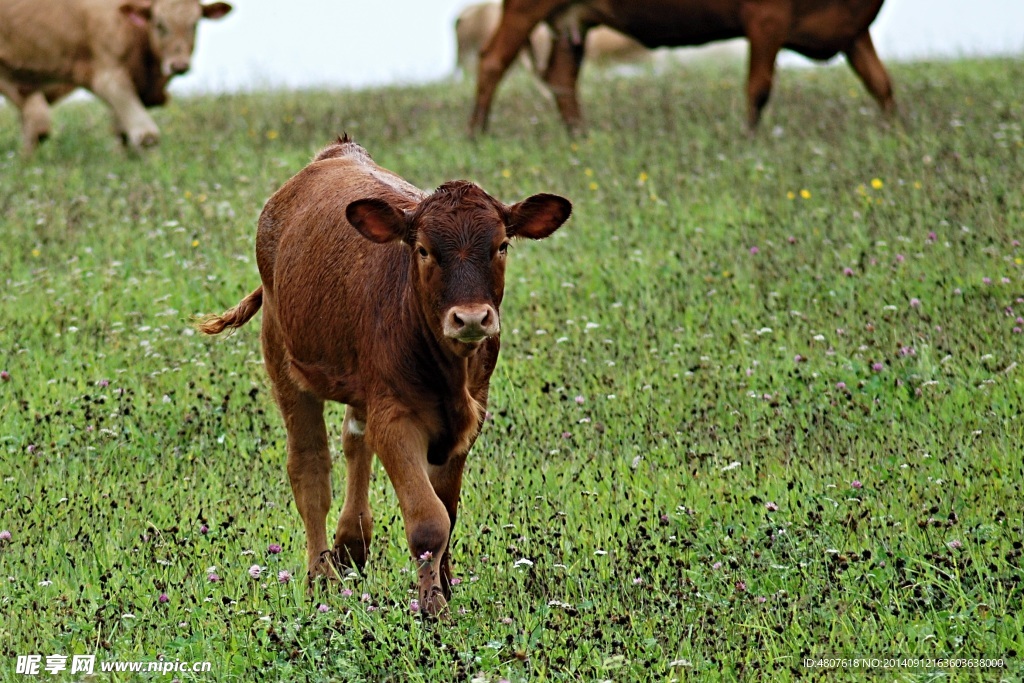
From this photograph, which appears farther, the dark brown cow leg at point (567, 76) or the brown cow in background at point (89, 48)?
the dark brown cow leg at point (567, 76)

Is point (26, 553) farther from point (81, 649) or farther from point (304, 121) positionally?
point (304, 121)

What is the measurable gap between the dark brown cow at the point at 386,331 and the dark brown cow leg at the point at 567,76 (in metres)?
8.14

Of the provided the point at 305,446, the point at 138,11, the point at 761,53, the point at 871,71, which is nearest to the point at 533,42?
the point at 761,53

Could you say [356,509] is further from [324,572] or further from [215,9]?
[215,9]

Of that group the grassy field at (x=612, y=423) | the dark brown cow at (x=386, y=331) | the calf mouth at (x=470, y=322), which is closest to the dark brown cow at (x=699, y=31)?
the grassy field at (x=612, y=423)

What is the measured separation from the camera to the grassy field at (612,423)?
5082mm

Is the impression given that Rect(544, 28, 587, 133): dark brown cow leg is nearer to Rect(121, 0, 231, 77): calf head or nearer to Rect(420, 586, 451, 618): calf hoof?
Rect(121, 0, 231, 77): calf head

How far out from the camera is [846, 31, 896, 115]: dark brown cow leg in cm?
1373

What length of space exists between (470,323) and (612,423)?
2730mm

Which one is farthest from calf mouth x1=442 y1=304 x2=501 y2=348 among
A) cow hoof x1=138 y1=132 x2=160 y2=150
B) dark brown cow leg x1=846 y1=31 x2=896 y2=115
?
cow hoof x1=138 y1=132 x2=160 y2=150

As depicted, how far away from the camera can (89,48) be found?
14.9 m

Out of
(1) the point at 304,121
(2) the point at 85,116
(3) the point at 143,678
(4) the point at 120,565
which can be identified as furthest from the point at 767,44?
(3) the point at 143,678

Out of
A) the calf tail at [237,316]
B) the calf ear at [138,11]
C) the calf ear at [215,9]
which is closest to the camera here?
the calf tail at [237,316]

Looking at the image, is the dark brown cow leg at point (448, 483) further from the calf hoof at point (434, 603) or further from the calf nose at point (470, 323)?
the calf nose at point (470, 323)
